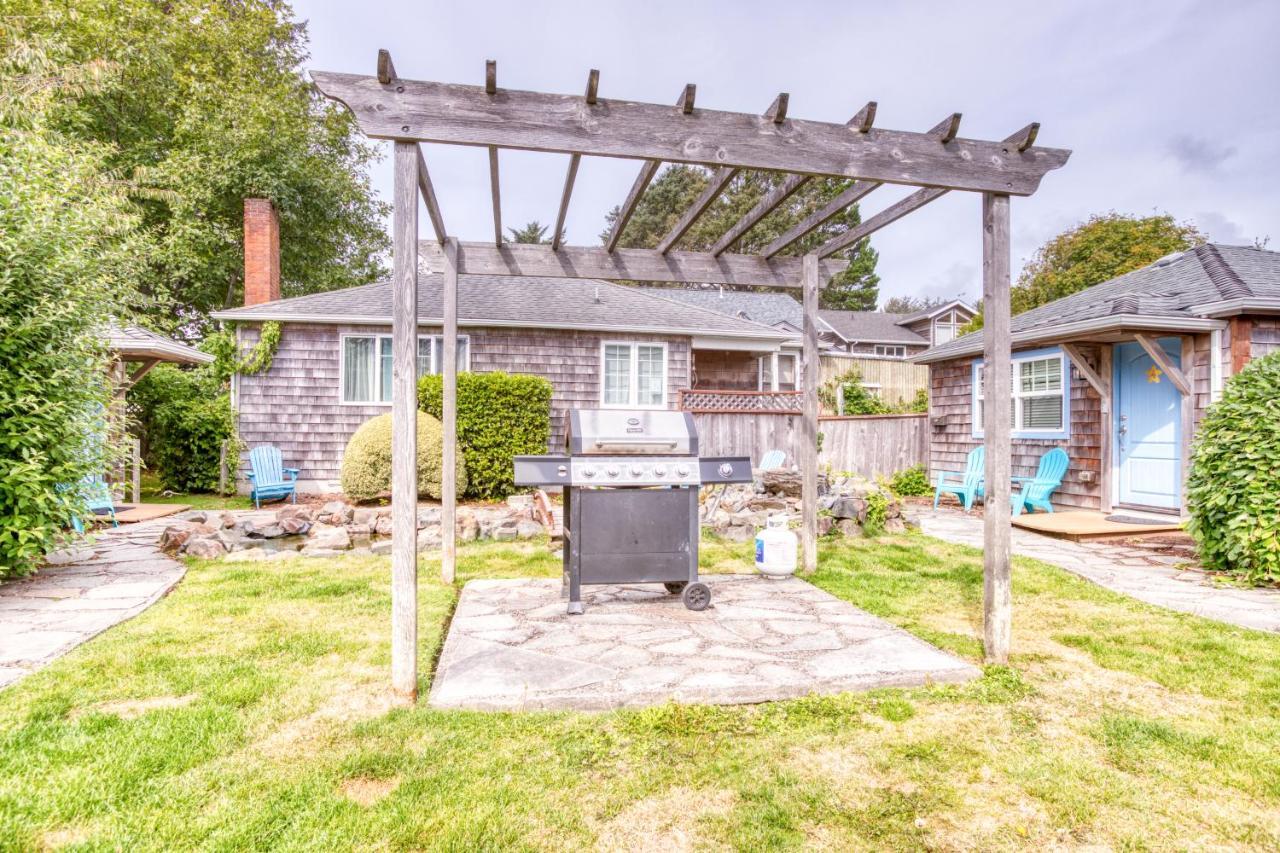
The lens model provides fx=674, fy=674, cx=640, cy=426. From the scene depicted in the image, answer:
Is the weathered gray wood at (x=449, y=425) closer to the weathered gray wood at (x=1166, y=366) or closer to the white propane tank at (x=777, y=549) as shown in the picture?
the white propane tank at (x=777, y=549)

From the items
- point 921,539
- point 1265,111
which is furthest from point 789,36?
point 1265,111

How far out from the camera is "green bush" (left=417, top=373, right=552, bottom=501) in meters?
9.91

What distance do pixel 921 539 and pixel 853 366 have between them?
47.1ft

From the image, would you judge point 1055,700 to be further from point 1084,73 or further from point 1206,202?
point 1206,202

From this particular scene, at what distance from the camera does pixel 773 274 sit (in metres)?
5.23

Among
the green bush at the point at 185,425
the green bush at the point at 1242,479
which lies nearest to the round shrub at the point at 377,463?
the green bush at the point at 185,425

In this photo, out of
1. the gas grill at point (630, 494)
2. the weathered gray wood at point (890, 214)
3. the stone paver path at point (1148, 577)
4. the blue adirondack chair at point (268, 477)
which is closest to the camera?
the weathered gray wood at point (890, 214)

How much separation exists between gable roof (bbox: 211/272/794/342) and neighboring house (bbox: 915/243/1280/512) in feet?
15.0

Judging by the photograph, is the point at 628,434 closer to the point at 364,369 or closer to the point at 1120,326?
the point at 1120,326

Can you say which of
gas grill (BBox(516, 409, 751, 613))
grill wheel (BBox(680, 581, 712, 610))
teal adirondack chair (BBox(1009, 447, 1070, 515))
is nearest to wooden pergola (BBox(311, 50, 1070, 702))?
gas grill (BBox(516, 409, 751, 613))

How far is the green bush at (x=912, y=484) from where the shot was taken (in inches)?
440

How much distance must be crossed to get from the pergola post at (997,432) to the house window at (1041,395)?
6110 mm

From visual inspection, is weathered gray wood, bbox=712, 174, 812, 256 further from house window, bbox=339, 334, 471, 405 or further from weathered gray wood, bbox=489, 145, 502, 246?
house window, bbox=339, 334, 471, 405

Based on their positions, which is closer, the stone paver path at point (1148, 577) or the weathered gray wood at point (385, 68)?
the weathered gray wood at point (385, 68)
